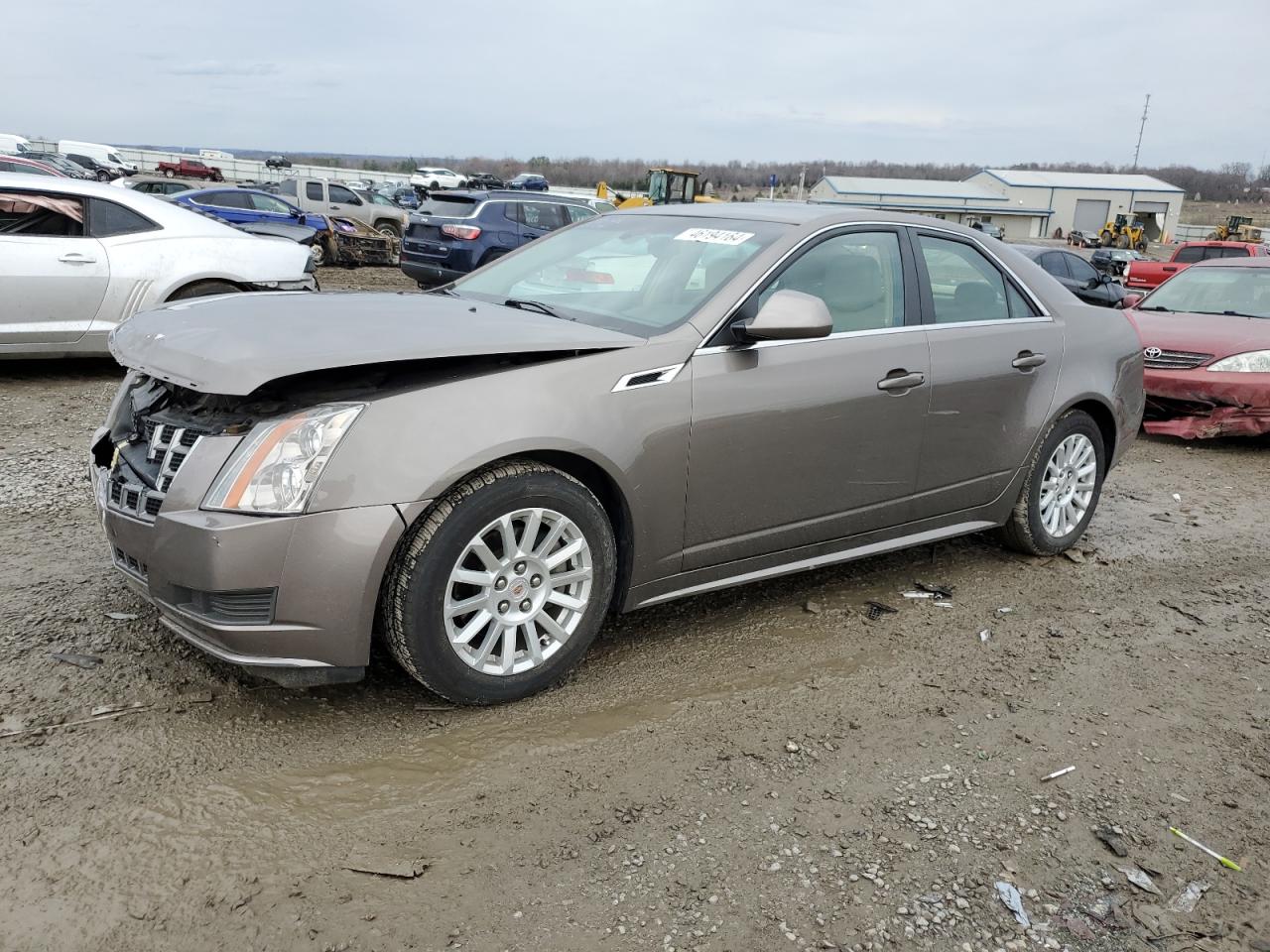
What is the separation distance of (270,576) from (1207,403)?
770cm

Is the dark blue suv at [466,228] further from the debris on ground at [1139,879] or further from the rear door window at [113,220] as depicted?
the debris on ground at [1139,879]

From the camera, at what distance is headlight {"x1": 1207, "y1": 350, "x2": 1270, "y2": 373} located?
7863mm

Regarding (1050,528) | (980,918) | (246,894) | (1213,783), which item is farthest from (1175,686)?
(246,894)

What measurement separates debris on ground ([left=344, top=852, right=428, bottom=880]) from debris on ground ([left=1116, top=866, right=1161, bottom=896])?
72.5 inches

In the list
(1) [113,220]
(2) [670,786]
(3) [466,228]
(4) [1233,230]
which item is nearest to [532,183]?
(4) [1233,230]

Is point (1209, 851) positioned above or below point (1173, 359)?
below

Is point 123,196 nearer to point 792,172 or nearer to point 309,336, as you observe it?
point 309,336

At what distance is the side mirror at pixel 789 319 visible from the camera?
138 inches

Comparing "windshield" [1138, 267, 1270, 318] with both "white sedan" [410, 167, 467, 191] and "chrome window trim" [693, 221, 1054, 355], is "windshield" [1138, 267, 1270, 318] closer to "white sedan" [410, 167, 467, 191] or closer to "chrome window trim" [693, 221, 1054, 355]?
"chrome window trim" [693, 221, 1054, 355]

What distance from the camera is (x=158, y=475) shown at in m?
3.07

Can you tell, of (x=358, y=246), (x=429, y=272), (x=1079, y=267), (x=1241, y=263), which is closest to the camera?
(x=1241, y=263)

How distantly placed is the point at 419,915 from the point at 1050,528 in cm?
390

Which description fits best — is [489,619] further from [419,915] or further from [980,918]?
[980,918]

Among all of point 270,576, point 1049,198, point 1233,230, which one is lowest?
point 270,576
